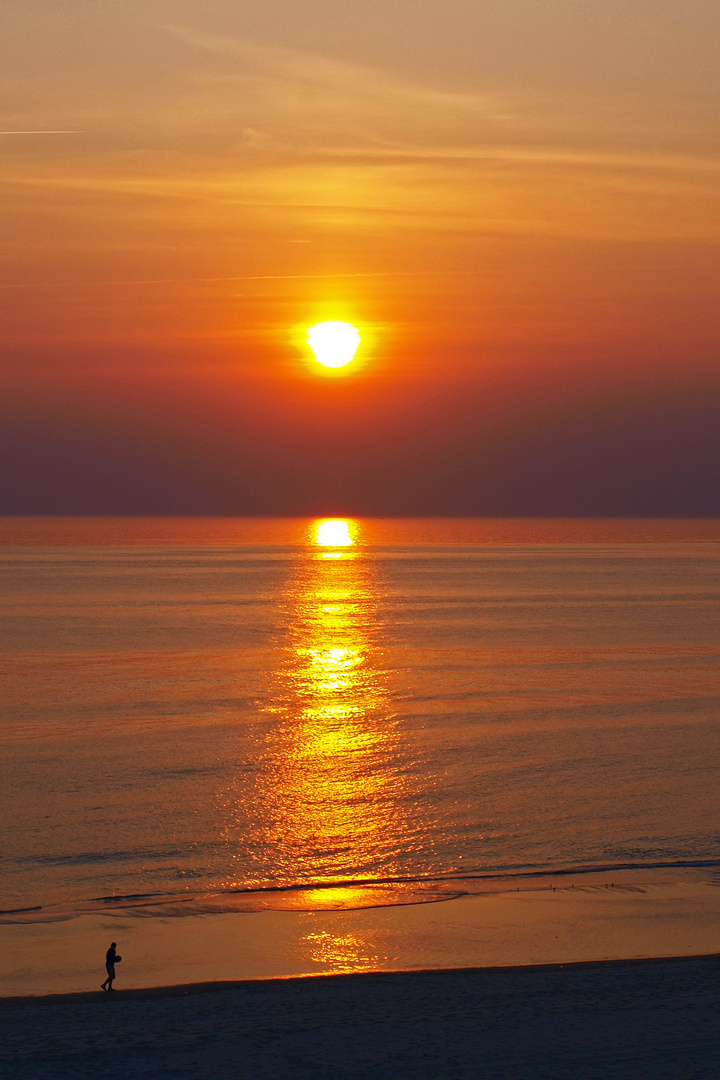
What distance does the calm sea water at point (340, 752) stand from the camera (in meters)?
18.9

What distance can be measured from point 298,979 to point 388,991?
130 cm

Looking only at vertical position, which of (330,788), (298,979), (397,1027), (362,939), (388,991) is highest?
(330,788)

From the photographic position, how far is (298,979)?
13.3 meters

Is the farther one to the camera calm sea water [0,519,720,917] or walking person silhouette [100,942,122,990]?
calm sea water [0,519,720,917]

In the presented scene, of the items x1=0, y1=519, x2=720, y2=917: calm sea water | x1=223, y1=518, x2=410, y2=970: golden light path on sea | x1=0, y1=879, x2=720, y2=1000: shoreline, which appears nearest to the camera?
x1=0, y1=879, x2=720, y2=1000: shoreline

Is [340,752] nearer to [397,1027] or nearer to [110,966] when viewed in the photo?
[110,966]

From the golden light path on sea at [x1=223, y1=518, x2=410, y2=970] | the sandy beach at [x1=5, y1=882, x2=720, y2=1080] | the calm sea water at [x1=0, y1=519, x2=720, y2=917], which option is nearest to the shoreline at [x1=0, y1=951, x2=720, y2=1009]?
the sandy beach at [x1=5, y1=882, x2=720, y2=1080]

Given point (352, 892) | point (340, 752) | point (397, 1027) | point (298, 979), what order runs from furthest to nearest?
point (340, 752) < point (352, 892) < point (298, 979) < point (397, 1027)

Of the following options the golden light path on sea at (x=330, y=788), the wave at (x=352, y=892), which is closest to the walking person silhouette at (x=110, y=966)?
the golden light path on sea at (x=330, y=788)

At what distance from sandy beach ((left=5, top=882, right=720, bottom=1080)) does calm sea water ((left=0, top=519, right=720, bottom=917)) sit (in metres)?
1.41

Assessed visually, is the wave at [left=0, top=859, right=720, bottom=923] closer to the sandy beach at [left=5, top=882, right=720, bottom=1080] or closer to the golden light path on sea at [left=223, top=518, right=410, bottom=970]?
the golden light path on sea at [left=223, top=518, right=410, bottom=970]

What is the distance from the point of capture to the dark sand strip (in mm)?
10477

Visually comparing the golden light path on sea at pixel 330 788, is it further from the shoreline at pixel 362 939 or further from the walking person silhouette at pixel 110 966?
the walking person silhouette at pixel 110 966

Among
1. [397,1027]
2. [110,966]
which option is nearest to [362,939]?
[397,1027]
